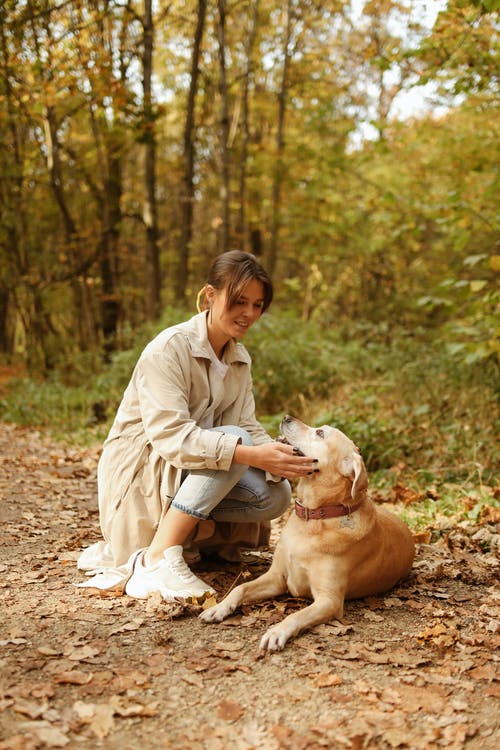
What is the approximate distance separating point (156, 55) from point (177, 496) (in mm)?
15844

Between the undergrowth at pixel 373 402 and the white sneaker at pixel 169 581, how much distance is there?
2282 millimetres

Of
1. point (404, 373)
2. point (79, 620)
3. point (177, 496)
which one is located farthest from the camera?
point (404, 373)

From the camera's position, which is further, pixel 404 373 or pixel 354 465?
pixel 404 373

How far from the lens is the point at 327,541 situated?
3.36 meters

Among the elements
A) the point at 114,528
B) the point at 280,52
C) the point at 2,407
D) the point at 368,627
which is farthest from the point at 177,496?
the point at 280,52

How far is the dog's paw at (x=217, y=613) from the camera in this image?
3.21 meters

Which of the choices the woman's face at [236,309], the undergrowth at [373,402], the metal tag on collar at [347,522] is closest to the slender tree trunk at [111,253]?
the undergrowth at [373,402]

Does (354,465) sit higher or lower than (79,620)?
higher

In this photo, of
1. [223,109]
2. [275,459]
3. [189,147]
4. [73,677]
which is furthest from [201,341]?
[189,147]

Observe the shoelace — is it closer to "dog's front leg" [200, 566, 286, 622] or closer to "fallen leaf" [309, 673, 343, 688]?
"dog's front leg" [200, 566, 286, 622]

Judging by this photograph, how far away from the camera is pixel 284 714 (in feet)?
8.16

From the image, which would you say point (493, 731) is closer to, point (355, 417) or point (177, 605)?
point (177, 605)

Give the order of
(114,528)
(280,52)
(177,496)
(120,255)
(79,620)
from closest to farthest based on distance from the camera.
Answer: (79,620), (177,496), (114,528), (120,255), (280,52)

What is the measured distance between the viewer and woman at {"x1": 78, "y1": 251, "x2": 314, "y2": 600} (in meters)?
3.38
